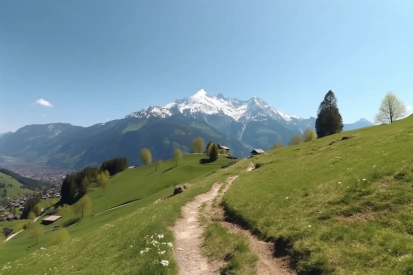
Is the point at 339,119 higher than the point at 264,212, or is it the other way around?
the point at 339,119

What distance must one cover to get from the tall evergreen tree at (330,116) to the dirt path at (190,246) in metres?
96.3

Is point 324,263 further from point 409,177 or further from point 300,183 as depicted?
point 300,183

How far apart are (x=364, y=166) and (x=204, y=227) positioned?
58.1 ft

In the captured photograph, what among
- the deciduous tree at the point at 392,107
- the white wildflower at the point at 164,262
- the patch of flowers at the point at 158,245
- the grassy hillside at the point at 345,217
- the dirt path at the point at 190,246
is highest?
the deciduous tree at the point at 392,107

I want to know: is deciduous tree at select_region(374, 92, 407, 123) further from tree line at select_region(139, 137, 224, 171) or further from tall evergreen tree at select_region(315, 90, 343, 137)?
tree line at select_region(139, 137, 224, 171)

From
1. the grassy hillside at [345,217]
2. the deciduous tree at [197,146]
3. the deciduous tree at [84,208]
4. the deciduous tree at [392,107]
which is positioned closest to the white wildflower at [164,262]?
the grassy hillside at [345,217]

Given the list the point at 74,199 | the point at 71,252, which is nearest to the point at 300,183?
the point at 71,252

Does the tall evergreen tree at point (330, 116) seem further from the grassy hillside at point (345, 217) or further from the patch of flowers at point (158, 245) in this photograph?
the patch of flowers at point (158, 245)

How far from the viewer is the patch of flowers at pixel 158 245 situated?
16.9 m

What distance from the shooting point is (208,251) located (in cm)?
1827

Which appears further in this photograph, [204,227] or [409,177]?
[204,227]

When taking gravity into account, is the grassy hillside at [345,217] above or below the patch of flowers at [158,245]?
above

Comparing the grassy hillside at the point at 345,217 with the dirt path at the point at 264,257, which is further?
the dirt path at the point at 264,257

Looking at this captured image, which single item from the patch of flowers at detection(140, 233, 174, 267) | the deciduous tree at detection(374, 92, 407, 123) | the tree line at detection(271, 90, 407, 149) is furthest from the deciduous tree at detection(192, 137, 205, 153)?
the patch of flowers at detection(140, 233, 174, 267)
